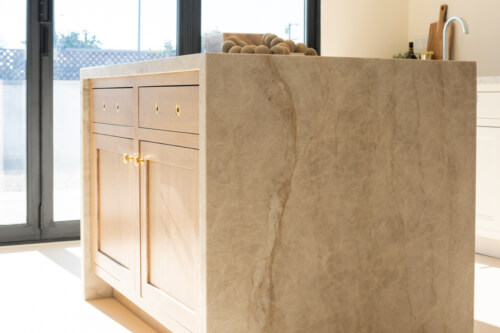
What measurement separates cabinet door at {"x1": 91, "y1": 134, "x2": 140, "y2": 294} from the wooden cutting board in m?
2.40

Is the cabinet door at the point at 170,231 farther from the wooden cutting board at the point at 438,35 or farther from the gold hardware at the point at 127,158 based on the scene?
the wooden cutting board at the point at 438,35

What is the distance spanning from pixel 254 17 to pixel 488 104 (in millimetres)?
1630

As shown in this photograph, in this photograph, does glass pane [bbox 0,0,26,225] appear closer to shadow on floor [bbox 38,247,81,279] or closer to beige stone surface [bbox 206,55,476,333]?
shadow on floor [bbox 38,247,81,279]

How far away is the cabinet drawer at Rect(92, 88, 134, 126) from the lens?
85.8 inches

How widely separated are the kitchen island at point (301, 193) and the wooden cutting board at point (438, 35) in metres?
2.18

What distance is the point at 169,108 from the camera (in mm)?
1855

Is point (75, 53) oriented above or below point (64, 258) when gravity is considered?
above

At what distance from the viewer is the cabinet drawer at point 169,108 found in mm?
1711

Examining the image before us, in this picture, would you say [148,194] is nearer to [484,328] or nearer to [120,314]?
[120,314]

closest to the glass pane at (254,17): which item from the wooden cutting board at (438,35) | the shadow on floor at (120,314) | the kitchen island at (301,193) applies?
the wooden cutting board at (438,35)

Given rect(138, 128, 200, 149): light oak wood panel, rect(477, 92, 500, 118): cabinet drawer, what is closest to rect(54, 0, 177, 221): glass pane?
rect(138, 128, 200, 149): light oak wood panel

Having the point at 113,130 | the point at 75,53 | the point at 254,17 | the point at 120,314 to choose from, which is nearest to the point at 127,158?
the point at 113,130

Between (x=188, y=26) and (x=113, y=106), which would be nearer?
(x=113, y=106)

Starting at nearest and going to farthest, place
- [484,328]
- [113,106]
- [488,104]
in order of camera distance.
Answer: [484,328]
[113,106]
[488,104]
